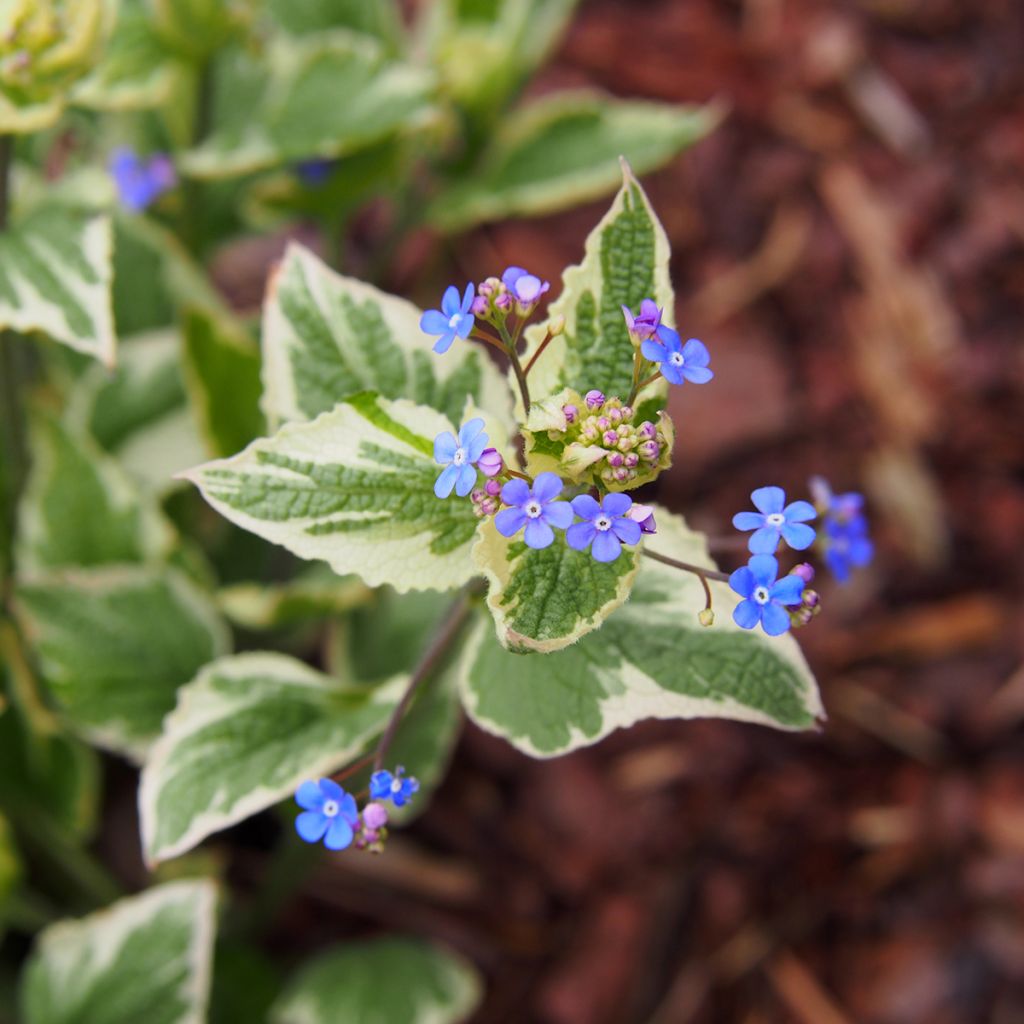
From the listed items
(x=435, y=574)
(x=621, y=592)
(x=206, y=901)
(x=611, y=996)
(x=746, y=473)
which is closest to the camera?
(x=621, y=592)

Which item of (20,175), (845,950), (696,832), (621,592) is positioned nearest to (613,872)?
(696,832)

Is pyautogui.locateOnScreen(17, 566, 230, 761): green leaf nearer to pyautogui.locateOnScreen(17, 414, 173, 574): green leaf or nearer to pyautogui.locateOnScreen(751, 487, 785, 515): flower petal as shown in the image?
pyautogui.locateOnScreen(17, 414, 173, 574): green leaf

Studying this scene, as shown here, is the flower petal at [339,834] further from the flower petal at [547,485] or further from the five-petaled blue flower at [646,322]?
the five-petaled blue flower at [646,322]

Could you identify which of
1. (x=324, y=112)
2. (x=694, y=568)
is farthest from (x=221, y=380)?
(x=694, y=568)

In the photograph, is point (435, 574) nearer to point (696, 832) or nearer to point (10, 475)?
point (10, 475)

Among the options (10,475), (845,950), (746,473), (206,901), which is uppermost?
(10,475)
